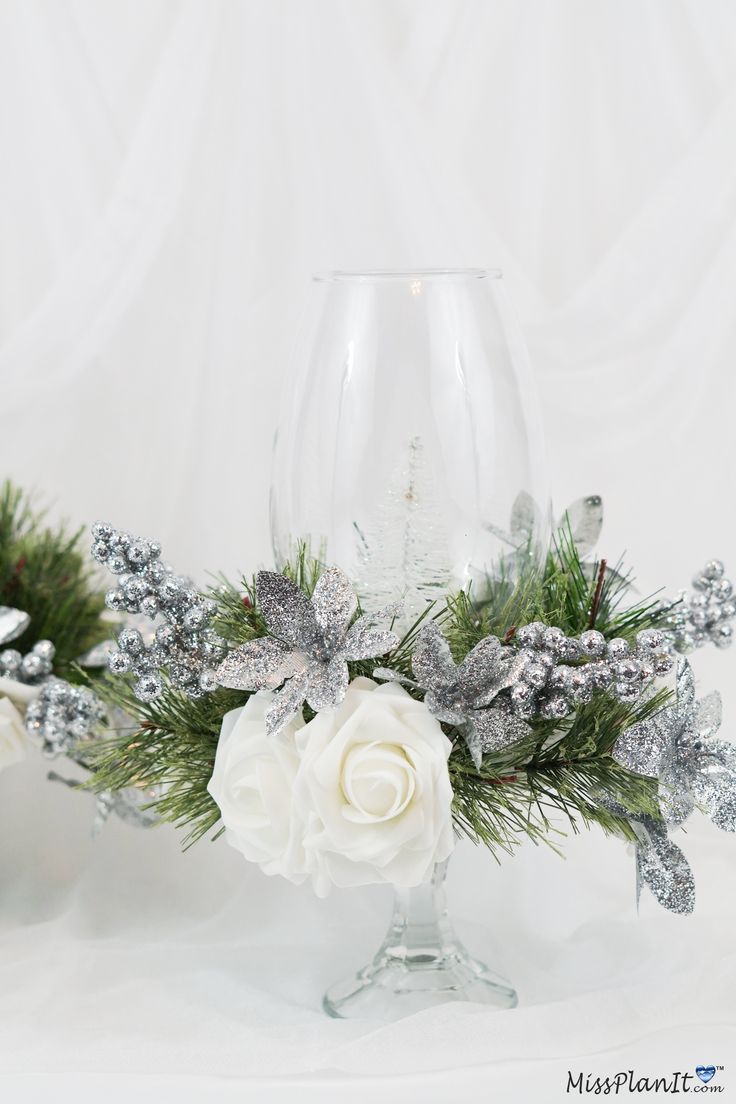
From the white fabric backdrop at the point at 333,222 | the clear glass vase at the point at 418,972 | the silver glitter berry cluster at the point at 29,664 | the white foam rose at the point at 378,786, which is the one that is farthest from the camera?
the white fabric backdrop at the point at 333,222

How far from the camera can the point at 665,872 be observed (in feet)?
2.67

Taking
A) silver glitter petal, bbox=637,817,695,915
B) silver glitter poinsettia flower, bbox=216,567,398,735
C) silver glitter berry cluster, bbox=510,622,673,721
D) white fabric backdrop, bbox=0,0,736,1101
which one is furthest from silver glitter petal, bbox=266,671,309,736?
white fabric backdrop, bbox=0,0,736,1101

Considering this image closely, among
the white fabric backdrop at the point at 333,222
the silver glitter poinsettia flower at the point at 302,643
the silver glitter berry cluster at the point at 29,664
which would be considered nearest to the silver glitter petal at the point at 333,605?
the silver glitter poinsettia flower at the point at 302,643

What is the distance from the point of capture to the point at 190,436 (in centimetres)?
136

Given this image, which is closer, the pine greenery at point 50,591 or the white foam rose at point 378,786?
the white foam rose at point 378,786

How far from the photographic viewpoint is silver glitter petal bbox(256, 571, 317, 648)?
0.78 meters

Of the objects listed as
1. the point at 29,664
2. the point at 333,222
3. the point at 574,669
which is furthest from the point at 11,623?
the point at 333,222

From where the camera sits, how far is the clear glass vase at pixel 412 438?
0.81 metres

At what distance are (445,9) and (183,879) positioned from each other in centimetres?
80

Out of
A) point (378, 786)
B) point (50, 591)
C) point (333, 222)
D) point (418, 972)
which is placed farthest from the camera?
point (333, 222)

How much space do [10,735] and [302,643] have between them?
0.29m

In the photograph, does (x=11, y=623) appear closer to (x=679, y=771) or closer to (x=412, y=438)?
(x=412, y=438)

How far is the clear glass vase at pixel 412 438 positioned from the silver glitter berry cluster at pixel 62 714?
21 centimetres

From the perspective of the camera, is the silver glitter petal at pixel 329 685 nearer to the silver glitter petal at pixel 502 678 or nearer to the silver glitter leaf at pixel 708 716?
the silver glitter petal at pixel 502 678
